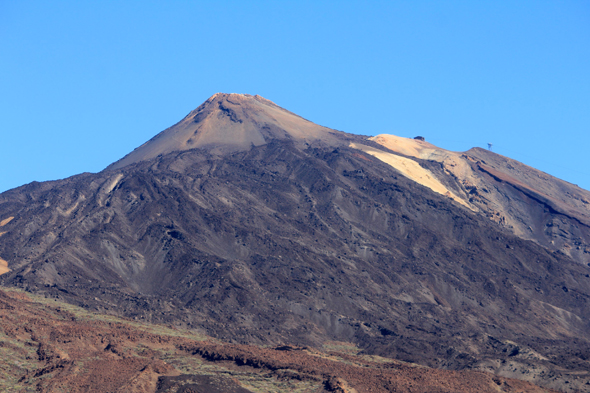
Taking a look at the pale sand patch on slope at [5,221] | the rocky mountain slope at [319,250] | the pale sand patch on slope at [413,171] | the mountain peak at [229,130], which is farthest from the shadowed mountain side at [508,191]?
the pale sand patch on slope at [5,221]

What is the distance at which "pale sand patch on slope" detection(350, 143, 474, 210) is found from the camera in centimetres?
14938

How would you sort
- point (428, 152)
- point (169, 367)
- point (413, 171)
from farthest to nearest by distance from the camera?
point (428, 152) → point (413, 171) → point (169, 367)

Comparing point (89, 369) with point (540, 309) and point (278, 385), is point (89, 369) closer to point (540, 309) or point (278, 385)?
point (278, 385)

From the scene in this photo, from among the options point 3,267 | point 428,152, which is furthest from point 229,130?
point 3,267

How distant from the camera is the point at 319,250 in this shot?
110 meters

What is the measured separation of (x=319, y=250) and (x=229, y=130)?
205ft

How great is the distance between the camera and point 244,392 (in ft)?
172

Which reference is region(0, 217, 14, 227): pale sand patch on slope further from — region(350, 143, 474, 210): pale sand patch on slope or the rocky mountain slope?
region(350, 143, 474, 210): pale sand patch on slope

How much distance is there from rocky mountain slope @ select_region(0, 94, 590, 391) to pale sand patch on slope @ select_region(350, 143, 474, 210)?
56 cm

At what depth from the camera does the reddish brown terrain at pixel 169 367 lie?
53.0 meters

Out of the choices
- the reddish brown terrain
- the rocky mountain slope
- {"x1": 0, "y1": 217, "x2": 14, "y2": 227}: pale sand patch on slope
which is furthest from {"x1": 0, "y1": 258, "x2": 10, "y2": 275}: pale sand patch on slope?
the reddish brown terrain

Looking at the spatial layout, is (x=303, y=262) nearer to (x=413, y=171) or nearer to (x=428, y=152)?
(x=413, y=171)

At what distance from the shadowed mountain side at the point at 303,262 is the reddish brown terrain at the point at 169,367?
12848 millimetres

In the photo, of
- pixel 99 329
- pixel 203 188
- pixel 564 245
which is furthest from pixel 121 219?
pixel 564 245
